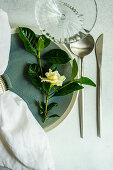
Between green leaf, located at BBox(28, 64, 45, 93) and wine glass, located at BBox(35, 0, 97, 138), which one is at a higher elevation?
wine glass, located at BBox(35, 0, 97, 138)

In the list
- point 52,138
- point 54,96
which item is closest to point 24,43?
point 54,96

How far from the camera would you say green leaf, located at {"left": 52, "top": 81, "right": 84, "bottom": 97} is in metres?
0.48

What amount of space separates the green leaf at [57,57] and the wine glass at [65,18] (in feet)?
0.09

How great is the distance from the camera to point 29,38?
472 millimetres

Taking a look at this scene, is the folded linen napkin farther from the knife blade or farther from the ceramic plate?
the knife blade

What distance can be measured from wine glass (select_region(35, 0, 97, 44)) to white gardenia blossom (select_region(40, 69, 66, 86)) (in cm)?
8

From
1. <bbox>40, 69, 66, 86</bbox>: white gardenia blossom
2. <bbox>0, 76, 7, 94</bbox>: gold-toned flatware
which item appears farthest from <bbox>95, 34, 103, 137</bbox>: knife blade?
<bbox>0, 76, 7, 94</bbox>: gold-toned flatware

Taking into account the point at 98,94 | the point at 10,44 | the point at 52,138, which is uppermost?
the point at 10,44

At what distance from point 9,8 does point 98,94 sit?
301mm

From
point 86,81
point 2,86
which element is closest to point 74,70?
point 86,81

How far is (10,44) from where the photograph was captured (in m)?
0.48

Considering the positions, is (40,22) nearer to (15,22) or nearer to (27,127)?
(15,22)

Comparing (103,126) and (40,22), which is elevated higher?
(40,22)

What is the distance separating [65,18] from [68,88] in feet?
0.53
